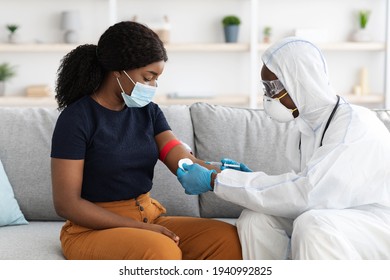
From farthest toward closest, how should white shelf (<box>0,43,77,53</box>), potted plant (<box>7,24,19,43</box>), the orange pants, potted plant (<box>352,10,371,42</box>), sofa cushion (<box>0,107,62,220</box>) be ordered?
potted plant (<box>352,10,371,42</box>) < potted plant (<box>7,24,19,43</box>) < white shelf (<box>0,43,77,53</box>) < sofa cushion (<box>0,107,62,220</box>) < the orange pants

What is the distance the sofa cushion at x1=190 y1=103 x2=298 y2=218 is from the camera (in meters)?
2.66

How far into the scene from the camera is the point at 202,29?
5.92 m

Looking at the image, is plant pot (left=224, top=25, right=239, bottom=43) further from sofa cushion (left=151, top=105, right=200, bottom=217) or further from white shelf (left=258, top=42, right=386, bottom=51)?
sofa cushion (left=151, top=105, right=200, bottom=217)

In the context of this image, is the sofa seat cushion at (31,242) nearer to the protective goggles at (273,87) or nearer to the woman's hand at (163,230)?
the woman's hand at (163,230)

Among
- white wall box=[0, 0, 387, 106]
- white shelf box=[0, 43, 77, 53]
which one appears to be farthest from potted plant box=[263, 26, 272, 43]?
white shelf box=[0, 43, 77, 53]

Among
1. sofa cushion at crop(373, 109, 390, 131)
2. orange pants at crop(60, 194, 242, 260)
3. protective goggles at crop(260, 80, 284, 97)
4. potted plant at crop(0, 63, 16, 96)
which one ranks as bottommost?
potted plant at crop(0, 63, 16, 96)

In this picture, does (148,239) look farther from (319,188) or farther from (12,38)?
(12,38)

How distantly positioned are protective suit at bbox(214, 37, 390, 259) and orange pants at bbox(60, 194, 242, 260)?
0.08 metres

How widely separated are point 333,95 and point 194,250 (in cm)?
68

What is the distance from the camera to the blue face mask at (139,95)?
212 centimetres

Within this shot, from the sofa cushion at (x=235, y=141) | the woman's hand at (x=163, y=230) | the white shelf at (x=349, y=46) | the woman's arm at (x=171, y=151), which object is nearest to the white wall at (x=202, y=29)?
the white shelf at (x=349, y=46)

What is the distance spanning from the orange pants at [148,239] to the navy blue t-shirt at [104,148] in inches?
2.1
